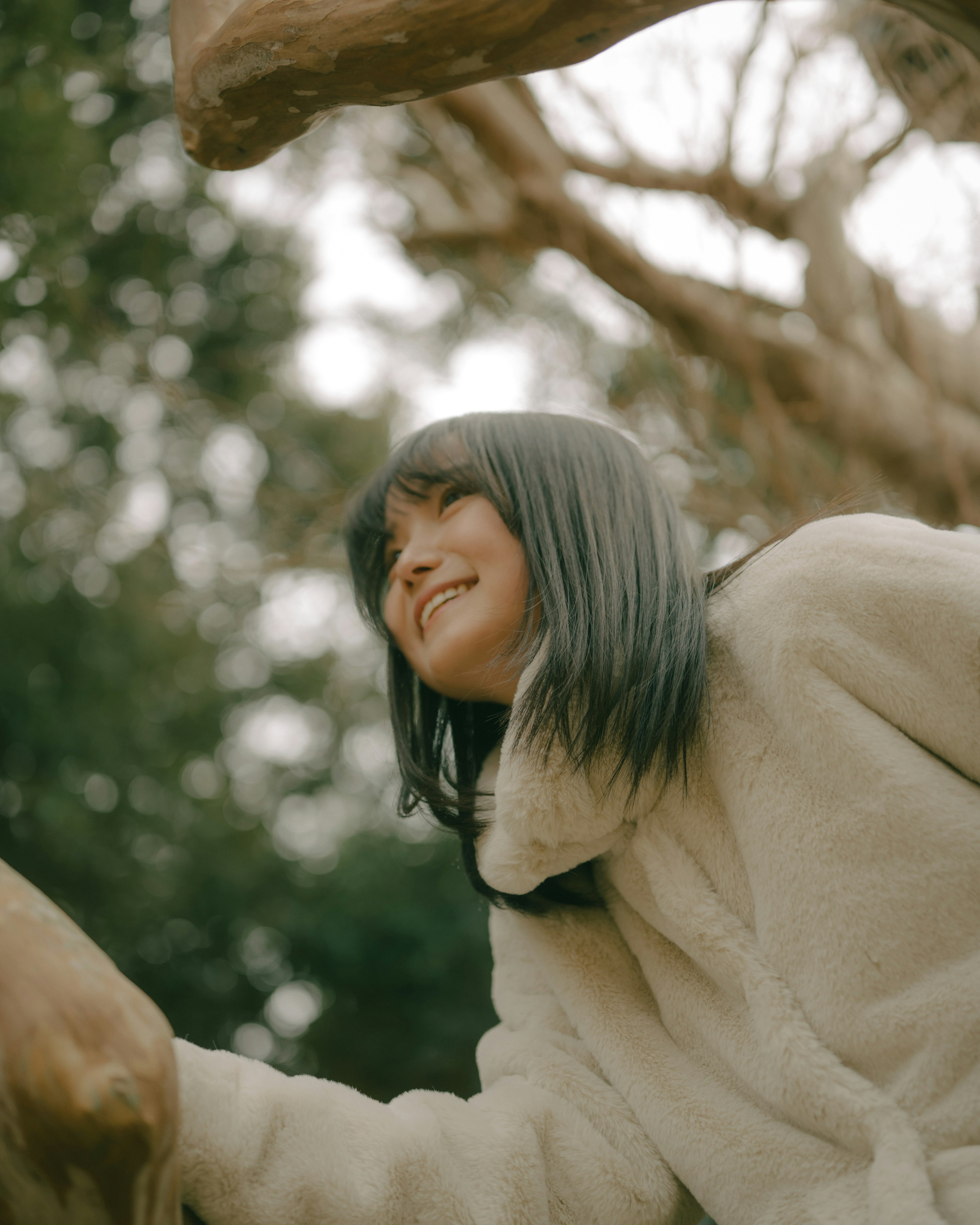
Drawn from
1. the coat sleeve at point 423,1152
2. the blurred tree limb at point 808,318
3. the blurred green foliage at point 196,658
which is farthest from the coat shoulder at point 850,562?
the blurred green foliage at point 196,658

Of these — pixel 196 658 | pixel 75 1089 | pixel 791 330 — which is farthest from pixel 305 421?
pixel 75 1089

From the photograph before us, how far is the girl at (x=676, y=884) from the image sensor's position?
88cm

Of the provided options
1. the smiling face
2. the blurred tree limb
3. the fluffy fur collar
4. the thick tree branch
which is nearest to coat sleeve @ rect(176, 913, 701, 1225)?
the fluffy fur collar

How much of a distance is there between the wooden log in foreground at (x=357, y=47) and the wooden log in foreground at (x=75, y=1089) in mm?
751

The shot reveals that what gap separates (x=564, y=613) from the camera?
3.70ft

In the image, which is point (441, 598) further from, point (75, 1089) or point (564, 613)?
point (75, 1089)

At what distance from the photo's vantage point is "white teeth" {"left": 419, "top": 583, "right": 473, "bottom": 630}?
4.08 feet

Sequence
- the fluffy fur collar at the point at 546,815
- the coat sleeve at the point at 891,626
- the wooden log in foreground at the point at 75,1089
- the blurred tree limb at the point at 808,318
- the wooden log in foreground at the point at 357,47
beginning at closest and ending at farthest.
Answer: the wooden log in foreground at the point at 75,1089 < the wooden log in foreground at the point at 357,47 < the coat sleeve at the point at 891,626 < the fluffy fur collar at the point at 546,815 < the blurred tree limb at the point at 808,318

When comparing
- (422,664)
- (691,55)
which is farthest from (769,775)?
(691,55)

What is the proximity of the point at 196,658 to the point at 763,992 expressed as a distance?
5314mm

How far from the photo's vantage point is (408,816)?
58.9 inches

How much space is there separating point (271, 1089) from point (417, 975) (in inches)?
218

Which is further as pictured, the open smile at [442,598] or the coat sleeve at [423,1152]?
the open smile at [442,598]

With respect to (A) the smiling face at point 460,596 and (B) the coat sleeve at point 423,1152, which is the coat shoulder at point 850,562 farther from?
(B) the coat sleeve at point 423,1152
